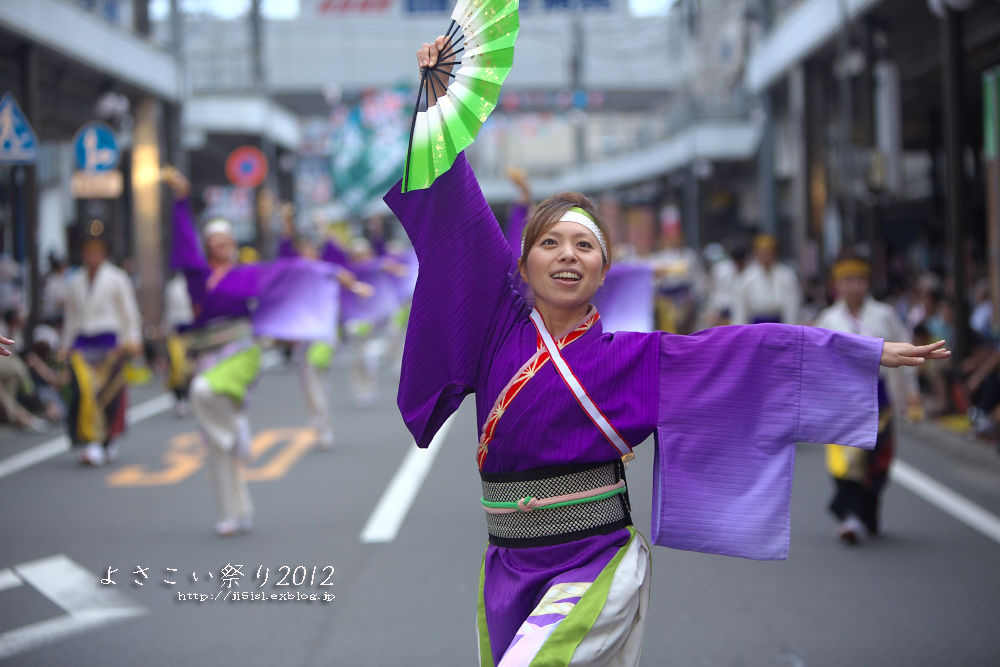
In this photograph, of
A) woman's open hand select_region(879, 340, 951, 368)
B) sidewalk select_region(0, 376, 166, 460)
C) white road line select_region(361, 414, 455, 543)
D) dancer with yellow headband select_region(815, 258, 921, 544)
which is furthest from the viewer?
sidewalk select_region(0, 376, 166, 460)

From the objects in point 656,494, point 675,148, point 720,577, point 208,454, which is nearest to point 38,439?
point 208,454

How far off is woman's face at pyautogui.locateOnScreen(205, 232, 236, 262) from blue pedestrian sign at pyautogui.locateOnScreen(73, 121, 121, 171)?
26.5 ft

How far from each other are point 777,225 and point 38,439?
1906cm

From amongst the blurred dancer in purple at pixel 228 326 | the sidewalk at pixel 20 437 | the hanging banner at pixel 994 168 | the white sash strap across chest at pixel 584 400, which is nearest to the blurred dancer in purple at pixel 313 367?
the blurred dancer in purple at pixel 228 326

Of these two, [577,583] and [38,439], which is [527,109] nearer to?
[38,439]

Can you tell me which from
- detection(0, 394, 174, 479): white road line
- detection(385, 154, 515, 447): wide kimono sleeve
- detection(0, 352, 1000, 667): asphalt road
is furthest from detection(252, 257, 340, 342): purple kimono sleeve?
detection(385, 154, 515, 447): wide kimono sleeve

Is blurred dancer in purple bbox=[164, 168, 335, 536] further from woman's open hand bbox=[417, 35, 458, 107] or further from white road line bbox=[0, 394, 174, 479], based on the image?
woman's open hand bbox=[417, 35, 458, 107]

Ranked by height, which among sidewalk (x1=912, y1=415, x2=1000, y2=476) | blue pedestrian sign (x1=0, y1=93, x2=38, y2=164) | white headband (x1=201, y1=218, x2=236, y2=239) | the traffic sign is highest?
the traffic sign

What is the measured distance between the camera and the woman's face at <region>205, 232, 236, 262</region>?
8344 millimetres

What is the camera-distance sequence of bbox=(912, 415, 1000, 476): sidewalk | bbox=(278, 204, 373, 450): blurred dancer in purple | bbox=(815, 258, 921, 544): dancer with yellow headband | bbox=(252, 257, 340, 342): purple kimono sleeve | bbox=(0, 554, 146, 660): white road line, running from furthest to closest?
bbox=(278, 204, 373, 450): blurred dancer in purple, bbox=(912, 415, 1000, 476): sidewalk, bbox=(252, 257, 340, 342): purple kimono sleeve, bbox=(815, 258, 921, 544): dancer with yellow headband, bbox=(0, 554, 146, 660): white road line

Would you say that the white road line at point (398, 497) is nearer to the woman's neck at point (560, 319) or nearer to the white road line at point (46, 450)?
the white road line at point (46, 450)

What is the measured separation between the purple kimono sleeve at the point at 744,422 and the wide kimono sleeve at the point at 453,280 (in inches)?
20.0

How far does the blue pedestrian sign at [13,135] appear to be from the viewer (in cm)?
1088

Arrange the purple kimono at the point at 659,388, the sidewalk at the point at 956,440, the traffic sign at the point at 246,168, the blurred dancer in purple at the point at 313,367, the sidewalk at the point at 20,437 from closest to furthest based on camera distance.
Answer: the purple kimono at the point at 659,388 < the sidewalk at the point at 956,440 < the blurred dancer in purple at the point at 313,367 < the sidewalk at the point at 20,437 < the traffic sign at the point at 246,168
